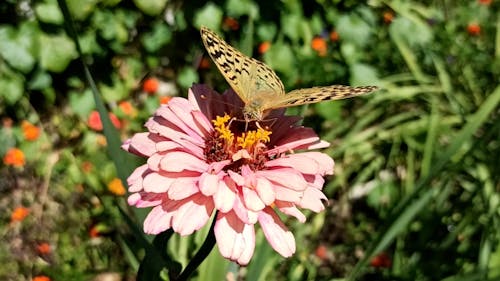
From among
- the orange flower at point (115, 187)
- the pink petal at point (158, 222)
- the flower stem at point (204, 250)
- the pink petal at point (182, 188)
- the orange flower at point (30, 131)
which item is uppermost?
the pink petal at point (182, 188)

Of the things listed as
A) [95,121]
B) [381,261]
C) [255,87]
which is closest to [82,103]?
[95,121]

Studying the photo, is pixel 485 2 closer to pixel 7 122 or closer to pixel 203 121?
pixel 7 122

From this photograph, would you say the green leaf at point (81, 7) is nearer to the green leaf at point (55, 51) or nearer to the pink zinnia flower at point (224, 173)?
the green leaf at point (55, 51)

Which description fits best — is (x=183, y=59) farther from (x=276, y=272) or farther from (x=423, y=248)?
(x=423, y=248)

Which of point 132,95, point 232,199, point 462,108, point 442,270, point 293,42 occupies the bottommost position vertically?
point 442,270

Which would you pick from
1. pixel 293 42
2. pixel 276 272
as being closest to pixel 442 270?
pixel 276 272

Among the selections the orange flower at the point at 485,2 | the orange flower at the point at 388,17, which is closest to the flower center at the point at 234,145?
the orange flower at the point at 388,17
